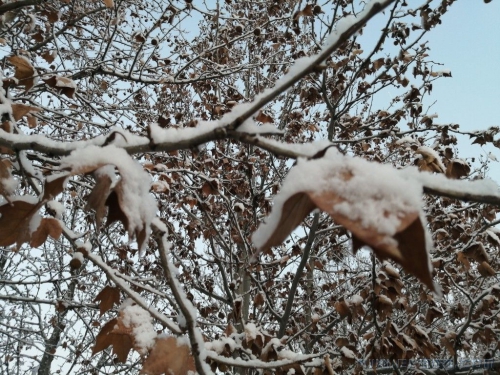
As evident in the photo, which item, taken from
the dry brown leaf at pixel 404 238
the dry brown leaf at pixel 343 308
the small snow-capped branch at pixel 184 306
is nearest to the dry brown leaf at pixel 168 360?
the small snow-capped branch at pixel 184 306

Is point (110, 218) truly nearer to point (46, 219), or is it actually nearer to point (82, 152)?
point (82, 152)

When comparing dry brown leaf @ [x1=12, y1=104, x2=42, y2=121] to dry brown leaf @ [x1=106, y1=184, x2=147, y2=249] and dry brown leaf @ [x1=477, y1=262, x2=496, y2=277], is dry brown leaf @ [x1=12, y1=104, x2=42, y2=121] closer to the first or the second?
dry brown leaf @ [x1=106, y1=184, x2=147, y2=249]

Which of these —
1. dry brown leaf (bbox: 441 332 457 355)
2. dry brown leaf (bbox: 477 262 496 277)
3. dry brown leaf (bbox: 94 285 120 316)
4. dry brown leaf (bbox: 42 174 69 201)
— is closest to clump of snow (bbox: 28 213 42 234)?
dry brown leaf (bbox: 42 174 69 201)

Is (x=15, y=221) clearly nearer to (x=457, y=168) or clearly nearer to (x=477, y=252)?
(x=457, y=168)

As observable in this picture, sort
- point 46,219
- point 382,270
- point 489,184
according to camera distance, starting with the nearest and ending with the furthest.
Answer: point 489,184
point 46,219
point 382,270

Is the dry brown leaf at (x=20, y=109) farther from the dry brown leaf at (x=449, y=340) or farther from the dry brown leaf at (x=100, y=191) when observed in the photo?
the dry brown leaf at (x=449, y=340)

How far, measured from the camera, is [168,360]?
1246 mm

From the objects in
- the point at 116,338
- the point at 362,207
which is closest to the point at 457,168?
the point at 116,338

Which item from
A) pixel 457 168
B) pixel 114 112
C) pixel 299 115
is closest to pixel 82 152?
pixel 457 168

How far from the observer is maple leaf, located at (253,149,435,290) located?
408 millimetres

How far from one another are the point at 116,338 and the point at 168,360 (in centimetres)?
33

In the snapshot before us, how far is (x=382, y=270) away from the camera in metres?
3.29

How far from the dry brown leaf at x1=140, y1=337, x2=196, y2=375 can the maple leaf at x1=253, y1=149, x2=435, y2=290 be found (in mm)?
911

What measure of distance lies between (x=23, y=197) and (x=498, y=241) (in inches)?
124
